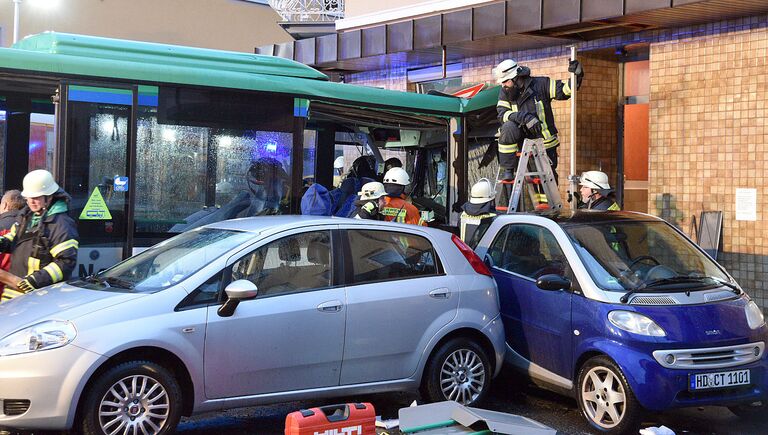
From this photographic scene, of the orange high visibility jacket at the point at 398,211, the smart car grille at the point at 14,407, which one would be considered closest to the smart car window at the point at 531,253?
the orange high visibility jacket at the point at 398,211

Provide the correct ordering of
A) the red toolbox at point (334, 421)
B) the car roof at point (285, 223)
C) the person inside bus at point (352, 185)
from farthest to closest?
the person inside bus at point (352, 185) < the car roof at point (285, 223) < the red toolbox at point (334, 421)

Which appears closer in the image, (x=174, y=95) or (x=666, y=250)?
(x=666, y=250)

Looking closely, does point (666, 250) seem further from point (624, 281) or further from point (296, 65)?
point (296, 65)

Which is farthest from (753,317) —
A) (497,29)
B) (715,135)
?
(497,29)

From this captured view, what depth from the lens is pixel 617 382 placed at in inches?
251

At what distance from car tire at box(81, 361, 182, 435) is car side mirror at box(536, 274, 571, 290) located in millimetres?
2901

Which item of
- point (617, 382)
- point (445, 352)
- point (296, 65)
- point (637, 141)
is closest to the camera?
point (617, 382)

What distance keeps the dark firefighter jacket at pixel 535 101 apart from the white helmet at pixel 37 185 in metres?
5.38

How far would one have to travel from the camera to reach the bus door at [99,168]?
26.9 ft

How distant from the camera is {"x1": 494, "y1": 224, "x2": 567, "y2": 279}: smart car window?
23.9ft

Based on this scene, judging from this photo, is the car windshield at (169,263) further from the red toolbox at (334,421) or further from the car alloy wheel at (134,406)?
the red toolbox at (334,421)

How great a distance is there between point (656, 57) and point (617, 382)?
6.85m

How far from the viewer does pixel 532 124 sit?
10.2m

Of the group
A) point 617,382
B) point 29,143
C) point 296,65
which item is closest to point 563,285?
point 617,382
